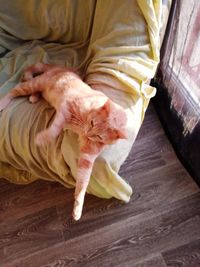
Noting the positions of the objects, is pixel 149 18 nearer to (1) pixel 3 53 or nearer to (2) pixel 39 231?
(1) pixel 3 53

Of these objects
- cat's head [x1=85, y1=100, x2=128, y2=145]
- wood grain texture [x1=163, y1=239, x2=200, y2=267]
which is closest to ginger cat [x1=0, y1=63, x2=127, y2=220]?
cat's head [x1=85, y1=100, x2=128, y2=145]

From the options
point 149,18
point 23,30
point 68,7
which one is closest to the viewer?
point 149,18

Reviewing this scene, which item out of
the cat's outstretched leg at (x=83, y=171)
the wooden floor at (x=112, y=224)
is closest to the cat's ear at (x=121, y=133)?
the cat's outstretched leg at (x=83, y=171)

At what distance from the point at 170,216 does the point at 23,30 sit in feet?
3.78

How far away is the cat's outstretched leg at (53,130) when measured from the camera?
3.16 feet

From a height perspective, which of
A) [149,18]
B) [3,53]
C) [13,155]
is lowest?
[13,155]

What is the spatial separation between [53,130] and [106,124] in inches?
8.1

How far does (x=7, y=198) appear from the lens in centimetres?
135

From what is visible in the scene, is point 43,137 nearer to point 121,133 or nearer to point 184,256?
point 121,133

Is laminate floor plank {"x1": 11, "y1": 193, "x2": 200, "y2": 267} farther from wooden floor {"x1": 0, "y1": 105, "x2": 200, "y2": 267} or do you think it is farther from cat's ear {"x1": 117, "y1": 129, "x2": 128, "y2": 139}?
cat's ear {"x1": 117, "y1": 129, "x2": 128, "y2": 139}

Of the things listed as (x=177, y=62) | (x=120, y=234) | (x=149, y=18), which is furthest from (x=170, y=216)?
(x=149, y=18)

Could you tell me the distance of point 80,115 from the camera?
3.08 ft

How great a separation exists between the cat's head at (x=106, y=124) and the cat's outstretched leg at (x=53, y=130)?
0.38 feet

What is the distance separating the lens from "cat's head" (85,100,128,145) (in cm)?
87
